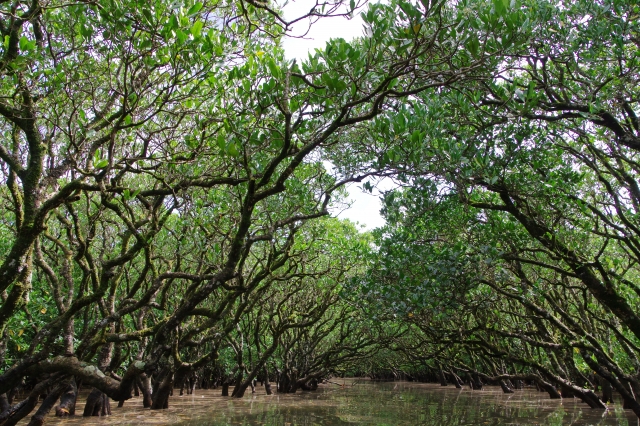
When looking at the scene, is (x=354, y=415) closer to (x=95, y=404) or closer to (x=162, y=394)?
(x=162, y=394)

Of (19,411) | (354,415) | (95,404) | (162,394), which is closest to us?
(19,411)

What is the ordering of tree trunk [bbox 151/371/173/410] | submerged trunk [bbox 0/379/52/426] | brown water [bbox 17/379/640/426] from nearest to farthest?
submerged trunk [bbox 0/379/52/426] → brown water [bbox 17/379/640/426] → tree trunk [bbox 151/371/173/410]

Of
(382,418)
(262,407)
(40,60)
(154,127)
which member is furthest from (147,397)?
(40,60)


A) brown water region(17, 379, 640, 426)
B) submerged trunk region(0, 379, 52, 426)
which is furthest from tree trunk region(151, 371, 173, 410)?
submerged trunk region(0, 379, 52, 426)

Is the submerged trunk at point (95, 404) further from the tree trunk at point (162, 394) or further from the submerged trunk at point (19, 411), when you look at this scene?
the submerged trunk at point (19, 411)

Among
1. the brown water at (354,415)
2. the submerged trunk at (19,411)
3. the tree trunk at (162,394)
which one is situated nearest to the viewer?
the submerged trunk at (19,411)

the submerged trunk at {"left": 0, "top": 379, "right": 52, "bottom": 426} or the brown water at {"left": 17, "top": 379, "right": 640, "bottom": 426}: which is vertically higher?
the submerged trunk at {"left": 0, "top": 379, "right": 52, "bottom": 426}

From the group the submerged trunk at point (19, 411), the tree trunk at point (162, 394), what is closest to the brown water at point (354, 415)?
the tree trunk at point (162, 394)

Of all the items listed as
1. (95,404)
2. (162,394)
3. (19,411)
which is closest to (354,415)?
(162,394)

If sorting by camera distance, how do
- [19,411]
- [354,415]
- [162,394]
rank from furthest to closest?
[354,415], [162,394], [19,411]

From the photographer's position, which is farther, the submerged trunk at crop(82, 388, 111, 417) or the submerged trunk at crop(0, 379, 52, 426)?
the submerged trunk at crop(82, 388, 111, 417)

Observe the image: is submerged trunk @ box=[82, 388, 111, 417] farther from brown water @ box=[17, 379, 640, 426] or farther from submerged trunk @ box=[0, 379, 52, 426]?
submerged trunk @ box=[0, 379, 52, 426]

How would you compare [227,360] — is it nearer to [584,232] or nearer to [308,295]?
[308,295]

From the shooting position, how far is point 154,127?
10.9m
